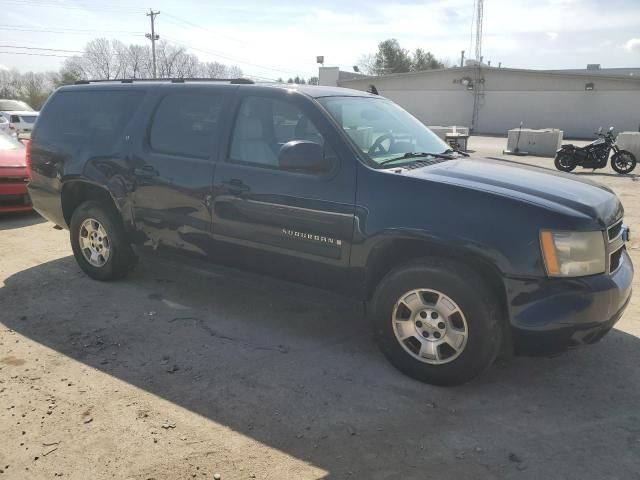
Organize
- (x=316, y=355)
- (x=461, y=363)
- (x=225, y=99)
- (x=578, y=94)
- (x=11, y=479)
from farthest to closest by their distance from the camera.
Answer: (x=578, y=94), (x=225, y=99), (x=316, y=355), (x=461, y=363), (x=11, y=479)

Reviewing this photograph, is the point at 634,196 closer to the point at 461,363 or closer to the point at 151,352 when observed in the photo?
the point at 461,363

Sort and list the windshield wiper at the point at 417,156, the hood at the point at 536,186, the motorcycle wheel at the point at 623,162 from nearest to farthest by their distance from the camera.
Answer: the hood at the point at 536,186, the windshield wiper at the point at 417,156, the motorcycle wheel at the point at 623,162

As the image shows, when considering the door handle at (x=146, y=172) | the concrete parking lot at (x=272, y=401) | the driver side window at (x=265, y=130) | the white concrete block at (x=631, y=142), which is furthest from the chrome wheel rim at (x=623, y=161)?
the door handle at (x=146, y=172)

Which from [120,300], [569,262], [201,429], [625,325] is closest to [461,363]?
[569,262]

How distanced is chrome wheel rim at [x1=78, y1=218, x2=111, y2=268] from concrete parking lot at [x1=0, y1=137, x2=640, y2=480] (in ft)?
A: 1.75

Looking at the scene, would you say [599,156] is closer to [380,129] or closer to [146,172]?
[380,129]

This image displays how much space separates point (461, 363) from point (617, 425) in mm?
895

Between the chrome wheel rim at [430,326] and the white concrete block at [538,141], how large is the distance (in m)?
17.4

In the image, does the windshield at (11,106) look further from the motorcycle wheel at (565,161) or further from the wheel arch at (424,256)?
the wheel arch at (424,256)

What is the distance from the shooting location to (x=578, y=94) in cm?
3266

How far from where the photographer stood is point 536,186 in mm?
3312

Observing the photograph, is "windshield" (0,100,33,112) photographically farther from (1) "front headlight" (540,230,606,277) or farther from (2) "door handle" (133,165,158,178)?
(1) "front headlight" (540,230,606,277)

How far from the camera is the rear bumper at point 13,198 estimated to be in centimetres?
780

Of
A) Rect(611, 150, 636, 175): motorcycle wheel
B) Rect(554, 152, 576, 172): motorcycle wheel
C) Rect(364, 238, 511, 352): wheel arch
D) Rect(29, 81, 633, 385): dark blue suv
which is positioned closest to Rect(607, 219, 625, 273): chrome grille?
Rect(29, 81, 633, 385): dark blue suv
